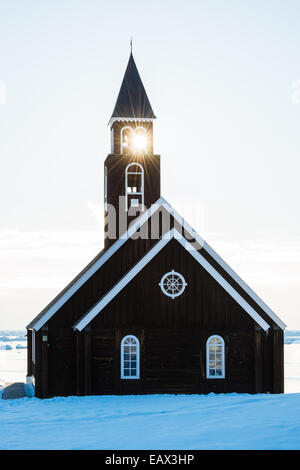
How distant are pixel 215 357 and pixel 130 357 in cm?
323

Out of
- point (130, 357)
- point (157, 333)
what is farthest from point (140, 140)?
point (130, 357)

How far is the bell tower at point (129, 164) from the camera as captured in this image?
3020 centimetres

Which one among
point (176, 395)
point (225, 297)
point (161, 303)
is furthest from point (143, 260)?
point (176, 395)

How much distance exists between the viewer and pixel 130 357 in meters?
26.6

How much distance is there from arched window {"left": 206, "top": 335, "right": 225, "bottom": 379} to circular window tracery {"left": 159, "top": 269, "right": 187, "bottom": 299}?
87.9 inches

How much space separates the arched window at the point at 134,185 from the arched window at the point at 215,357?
22.5 feet

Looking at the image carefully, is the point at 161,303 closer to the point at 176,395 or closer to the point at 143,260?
the point at 143,260

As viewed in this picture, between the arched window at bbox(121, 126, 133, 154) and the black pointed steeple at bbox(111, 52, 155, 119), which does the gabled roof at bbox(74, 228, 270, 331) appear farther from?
the black pointed steeple at bbox(111, 52, 155, 119)

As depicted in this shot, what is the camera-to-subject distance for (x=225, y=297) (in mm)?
26922

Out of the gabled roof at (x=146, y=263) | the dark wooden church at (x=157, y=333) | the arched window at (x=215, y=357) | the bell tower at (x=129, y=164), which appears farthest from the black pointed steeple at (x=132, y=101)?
the arched window at (x=215, y=357)

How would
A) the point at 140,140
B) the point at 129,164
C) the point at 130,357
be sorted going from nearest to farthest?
the point at 130,357, the point at 129,164, the point at 140,140

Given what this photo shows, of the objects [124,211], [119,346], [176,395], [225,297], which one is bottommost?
[176,395]

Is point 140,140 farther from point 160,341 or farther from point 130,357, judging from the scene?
point 130,357

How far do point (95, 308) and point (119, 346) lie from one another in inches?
68.7
